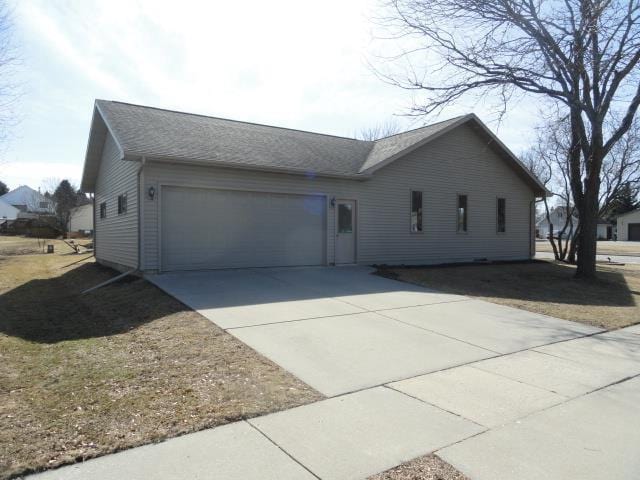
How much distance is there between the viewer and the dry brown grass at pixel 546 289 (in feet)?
30.4

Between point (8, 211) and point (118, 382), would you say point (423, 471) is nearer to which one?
point (118, 382)

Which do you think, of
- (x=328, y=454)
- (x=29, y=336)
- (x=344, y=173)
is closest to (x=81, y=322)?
(x=29, y=336)

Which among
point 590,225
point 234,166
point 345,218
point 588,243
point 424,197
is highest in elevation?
point 234,166

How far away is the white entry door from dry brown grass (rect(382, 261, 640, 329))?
1.41 m

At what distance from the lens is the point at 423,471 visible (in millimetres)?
3129

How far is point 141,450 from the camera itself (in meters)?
3.28

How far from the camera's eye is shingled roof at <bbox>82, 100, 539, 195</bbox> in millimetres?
11484

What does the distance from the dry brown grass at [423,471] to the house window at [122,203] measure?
459 inches

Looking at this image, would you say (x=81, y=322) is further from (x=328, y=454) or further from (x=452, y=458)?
(x=452, y=458)

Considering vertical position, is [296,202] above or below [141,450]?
above

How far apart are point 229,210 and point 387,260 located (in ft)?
18.8

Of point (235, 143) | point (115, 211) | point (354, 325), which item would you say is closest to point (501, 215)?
point (235, 143)

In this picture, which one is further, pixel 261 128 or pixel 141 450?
pixel 261 128

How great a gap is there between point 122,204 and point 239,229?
12.2ft
